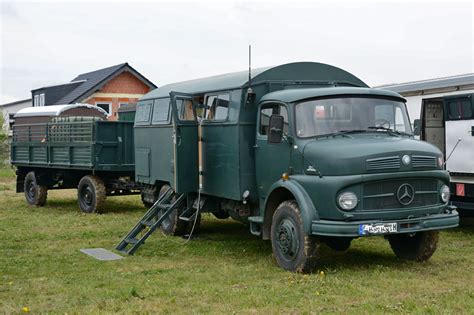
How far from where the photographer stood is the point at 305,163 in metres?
8.22

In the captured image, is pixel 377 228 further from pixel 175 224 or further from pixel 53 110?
pixel 53 110

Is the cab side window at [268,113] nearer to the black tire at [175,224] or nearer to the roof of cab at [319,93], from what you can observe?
the roof of cab at [319,93]

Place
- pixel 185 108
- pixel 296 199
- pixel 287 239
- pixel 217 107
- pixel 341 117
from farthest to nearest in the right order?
pixel 185 108
pixel 217 107
pixel 341 117
pixel 287 239
pixel 296 199

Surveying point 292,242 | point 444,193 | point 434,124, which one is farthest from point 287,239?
point 434,124

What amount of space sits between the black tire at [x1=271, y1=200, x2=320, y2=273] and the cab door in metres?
2.49

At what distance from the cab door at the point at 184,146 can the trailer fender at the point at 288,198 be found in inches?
84.0

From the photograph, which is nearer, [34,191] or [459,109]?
[459,109]

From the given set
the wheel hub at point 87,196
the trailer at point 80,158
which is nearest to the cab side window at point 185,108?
the trailer at point 80,158

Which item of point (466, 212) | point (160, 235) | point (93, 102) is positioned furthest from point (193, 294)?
point (93, 102)

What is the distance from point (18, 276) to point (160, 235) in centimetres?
371

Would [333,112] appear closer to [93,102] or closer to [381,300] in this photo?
[381,300]

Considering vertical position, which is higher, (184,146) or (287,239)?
(184,146)

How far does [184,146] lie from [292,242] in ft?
10.2

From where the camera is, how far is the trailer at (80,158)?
50.3 feet
